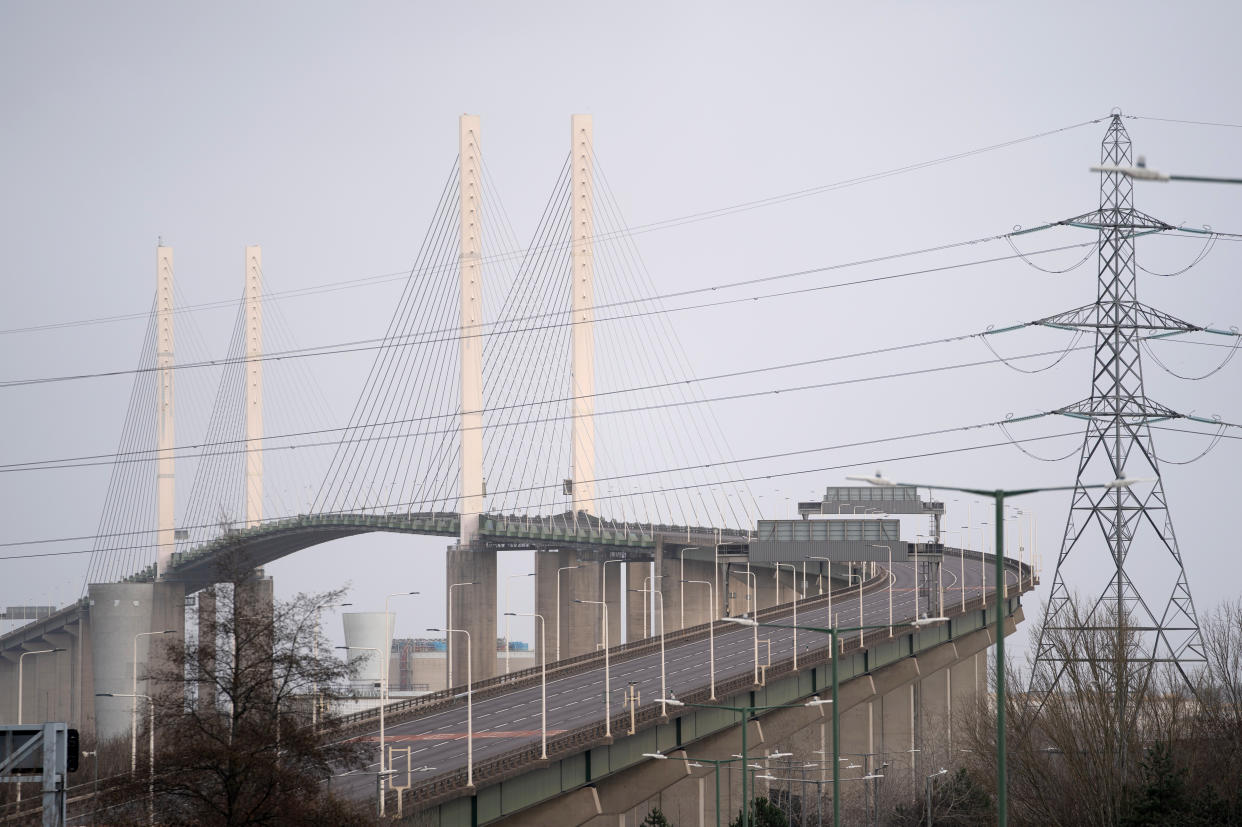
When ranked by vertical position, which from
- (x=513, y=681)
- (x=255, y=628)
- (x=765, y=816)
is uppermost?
(x=255, y=628)

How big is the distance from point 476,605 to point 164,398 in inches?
1510

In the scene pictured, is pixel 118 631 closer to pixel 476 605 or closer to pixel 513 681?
pixel 476 605

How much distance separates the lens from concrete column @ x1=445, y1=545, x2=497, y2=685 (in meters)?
129

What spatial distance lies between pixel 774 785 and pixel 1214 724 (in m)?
34.8

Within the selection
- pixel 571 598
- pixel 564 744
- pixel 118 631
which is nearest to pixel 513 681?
pixel 564 744

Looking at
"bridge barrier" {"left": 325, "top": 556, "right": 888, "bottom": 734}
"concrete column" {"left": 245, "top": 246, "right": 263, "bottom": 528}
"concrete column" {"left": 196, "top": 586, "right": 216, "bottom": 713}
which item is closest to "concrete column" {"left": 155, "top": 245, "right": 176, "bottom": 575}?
"concrete column" {"left": 245, "top": 246, "right": 263, "bottom": 528}

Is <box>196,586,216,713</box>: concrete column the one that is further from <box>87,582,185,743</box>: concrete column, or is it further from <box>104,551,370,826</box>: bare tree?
<box>87,582,185,743</box>: concrete column

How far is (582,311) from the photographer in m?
126

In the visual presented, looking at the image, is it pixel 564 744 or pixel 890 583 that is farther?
pixel 890 583

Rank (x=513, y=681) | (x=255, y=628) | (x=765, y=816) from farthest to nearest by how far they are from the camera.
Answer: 1. (x=513, y=681)
2. (x=765, y=816)
3. (x=255, y=628)

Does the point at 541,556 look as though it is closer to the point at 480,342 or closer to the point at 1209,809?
the point at 480,342

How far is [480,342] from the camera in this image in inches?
4980

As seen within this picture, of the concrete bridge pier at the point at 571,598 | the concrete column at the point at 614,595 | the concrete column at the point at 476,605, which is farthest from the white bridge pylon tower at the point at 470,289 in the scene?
the concrete column at the point at 614,595

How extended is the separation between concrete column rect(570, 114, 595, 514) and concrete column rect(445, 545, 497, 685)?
1053cm
